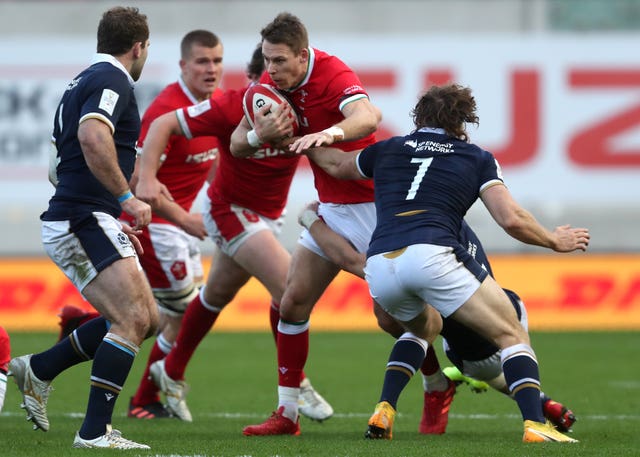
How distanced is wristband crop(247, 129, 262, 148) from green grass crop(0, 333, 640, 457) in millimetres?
1659

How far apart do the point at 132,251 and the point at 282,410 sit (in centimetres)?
144

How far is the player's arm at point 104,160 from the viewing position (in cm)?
624

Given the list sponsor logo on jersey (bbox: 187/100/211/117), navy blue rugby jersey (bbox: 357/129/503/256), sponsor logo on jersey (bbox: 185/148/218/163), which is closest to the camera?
navy blue rugby jersey (bbox: 357/129/503/256)

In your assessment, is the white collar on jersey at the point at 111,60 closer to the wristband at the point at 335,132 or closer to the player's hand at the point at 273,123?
the player's hand at the point at 273,123

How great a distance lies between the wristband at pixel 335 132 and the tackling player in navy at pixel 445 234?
0.56 ft

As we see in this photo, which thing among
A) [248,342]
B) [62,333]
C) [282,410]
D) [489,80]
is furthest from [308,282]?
[489,80]

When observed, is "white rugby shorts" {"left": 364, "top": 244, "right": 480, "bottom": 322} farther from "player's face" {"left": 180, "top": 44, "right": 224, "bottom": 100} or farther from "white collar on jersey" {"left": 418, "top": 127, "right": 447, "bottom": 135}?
"player's face" {"left": 180, "top": 44, "right": 224, "bottom": 100}

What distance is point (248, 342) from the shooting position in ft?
47.6

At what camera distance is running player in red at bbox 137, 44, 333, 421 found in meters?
7.95

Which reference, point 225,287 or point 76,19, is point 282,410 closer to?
point 225,287

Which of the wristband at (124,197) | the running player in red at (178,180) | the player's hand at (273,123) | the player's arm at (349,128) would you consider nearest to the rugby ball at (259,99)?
the player's hand at (273,123)

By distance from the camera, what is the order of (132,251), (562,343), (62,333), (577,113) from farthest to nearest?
(577,113) → (562,343) → (62,333) → (132,251)

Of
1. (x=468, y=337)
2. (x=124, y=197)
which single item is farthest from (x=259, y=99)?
(x=468, y=337)

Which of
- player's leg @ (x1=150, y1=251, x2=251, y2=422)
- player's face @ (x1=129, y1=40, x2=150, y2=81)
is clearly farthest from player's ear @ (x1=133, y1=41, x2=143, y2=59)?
player's leg @ (x1=150, y1=251, x2=251, y2=422)
